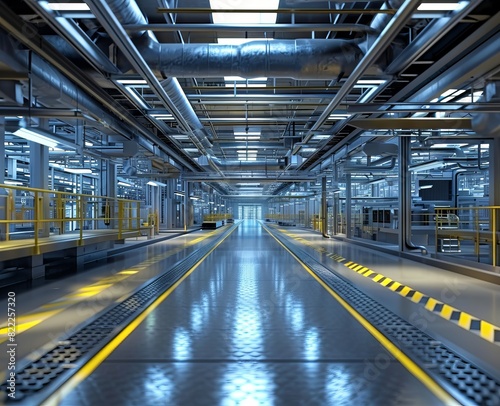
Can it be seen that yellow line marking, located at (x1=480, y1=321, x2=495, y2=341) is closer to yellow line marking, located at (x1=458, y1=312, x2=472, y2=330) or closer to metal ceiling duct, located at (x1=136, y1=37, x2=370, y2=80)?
yellow line marking, located at (x1=458, y1=312, x2=472, y2=330)

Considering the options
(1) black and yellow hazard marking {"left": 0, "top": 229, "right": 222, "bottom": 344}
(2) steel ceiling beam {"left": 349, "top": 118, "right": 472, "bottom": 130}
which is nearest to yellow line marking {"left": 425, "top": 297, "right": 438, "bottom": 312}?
(2) steel ceiling beam {"left": 349, "top": 118, "right": 472, "bottom": 130}

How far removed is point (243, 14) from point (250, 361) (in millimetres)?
5363

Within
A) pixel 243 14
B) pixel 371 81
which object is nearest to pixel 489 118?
pixel 371 81

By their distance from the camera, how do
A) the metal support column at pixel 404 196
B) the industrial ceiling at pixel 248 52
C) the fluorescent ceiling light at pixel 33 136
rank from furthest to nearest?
1. the metal support column at pixel 404 196
2. the fluorescent ceiling light at pixel 33 136
3. the industrial ceiling at pixel 248 52

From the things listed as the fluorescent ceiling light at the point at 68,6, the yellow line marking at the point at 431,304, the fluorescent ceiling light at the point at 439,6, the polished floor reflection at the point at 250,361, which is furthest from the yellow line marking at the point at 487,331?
the fluorescent ceiling light at the point at 68,6

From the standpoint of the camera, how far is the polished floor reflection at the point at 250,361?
10.3ft

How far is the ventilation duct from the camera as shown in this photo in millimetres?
8033

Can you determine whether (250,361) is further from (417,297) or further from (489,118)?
(489,118)

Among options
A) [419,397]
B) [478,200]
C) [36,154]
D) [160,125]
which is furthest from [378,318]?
[478,200]

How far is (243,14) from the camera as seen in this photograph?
6.48 metres

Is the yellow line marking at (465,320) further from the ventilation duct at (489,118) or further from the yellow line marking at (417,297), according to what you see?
the ventilation duct at (489,118)

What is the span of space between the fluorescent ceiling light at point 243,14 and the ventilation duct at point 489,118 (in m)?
4.75

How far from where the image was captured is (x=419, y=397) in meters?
→ 3.11

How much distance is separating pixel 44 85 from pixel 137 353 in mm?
5905
